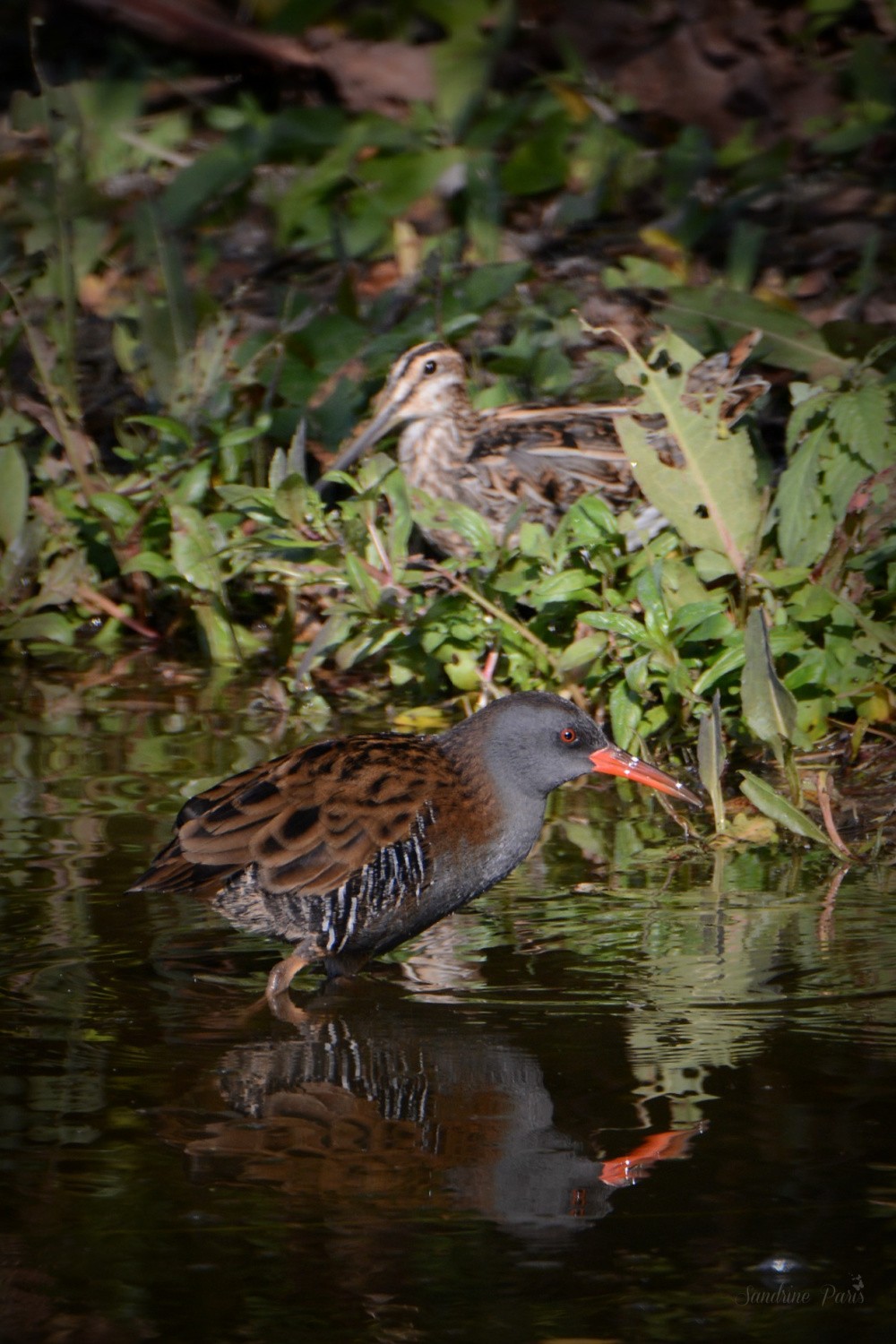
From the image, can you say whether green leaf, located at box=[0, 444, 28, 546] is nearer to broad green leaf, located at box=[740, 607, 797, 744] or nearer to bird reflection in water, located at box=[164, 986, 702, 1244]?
broad green leaf, located at box=[740, 607, 797, 744]

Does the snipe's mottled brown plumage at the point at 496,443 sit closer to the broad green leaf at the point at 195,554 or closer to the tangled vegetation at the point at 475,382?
the tangled vegetation at the point at 475,382

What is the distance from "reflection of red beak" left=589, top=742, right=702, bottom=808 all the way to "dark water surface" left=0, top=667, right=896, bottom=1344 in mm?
254

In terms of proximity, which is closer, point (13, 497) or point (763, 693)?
point (763, 693)

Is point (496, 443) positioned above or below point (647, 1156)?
above

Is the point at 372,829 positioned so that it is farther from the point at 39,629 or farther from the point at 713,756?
the point at 39,629

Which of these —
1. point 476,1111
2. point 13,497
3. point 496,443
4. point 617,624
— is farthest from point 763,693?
point 13,497

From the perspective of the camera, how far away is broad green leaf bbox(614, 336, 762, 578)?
550cm

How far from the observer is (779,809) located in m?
4.61

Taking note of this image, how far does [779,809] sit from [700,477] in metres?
1.31

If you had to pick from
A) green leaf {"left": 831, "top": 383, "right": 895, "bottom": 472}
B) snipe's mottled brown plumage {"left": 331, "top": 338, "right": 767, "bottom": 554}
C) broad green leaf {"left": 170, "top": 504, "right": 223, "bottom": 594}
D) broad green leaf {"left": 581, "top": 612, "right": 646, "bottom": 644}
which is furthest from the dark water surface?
snipe's mottled brown plumage {"left": 331, "top": 338, "right": 767, "bottom": 554}

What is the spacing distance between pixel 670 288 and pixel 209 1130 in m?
4.70

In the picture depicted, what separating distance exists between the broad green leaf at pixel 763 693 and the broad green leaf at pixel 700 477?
643mm

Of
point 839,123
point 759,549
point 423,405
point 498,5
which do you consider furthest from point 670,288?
point 498,5

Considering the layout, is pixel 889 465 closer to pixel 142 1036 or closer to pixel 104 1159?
pixel 142 1036
